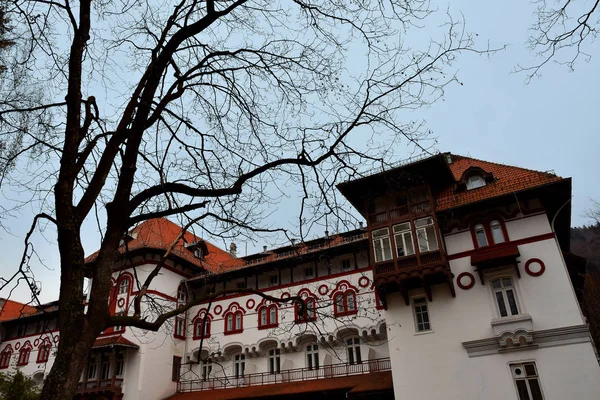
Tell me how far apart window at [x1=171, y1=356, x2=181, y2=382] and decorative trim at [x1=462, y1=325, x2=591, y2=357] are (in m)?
17.7

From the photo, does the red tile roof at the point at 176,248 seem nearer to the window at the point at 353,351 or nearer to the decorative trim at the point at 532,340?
the window at the point at 353,351

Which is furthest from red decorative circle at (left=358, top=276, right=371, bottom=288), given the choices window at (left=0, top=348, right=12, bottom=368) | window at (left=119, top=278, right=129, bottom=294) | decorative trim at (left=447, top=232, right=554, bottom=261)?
window at (left=0, top=348, right=12, bottom=368)

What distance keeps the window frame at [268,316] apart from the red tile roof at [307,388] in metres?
3.26

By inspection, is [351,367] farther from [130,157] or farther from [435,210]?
[130,157]

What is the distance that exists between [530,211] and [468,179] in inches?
123

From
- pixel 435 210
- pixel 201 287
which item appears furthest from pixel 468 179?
pixel 201 287

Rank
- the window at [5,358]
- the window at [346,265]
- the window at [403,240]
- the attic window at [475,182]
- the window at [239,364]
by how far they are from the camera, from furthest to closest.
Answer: the window at [5,358], the window at [239,364], the window at [346,265], the attic window at [475,182], the window at [403,240]

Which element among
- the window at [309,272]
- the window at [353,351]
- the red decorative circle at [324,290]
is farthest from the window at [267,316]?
the window at [353,351]

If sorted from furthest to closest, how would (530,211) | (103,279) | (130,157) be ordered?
(530,211), (130,157), (103,279)

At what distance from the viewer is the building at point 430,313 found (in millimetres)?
16062

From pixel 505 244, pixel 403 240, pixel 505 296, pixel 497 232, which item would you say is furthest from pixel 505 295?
pixel 403 240

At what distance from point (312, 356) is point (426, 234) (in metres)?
10.1

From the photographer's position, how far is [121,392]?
973 inches

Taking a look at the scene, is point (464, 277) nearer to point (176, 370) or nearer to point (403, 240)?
point (403, 240)
